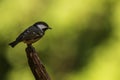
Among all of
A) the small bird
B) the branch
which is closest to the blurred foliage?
the small bird

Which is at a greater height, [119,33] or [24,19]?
[24,19]

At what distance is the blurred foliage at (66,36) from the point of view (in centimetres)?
1033

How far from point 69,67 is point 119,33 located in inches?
47.8

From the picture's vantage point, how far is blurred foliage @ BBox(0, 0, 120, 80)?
10.3 m

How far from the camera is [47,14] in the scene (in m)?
10.6

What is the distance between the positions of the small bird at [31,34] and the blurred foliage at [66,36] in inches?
237

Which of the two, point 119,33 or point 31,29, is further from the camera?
point 119,33

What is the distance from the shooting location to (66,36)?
10.9 m

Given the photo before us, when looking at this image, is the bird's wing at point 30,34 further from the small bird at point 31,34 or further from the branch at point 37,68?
the branch at point 37,68

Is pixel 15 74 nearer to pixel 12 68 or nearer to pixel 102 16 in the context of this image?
pixel 12 68

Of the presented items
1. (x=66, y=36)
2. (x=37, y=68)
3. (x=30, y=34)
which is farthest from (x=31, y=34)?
(x=66, y=36)

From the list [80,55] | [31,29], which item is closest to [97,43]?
[80,55]

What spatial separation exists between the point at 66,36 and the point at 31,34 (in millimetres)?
6858

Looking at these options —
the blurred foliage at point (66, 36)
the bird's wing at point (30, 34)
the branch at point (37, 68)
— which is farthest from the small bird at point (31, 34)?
the blurred foliage at point (66, 36)
